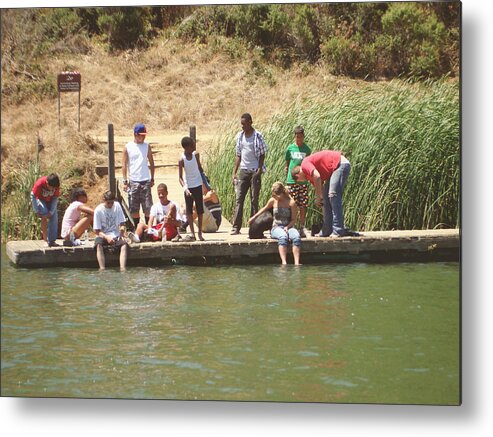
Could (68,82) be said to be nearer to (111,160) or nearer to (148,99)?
(111,160)

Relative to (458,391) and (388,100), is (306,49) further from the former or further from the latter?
(458,391)

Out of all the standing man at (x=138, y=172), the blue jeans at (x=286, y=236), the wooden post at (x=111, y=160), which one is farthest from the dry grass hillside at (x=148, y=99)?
the blue jeans at (x=286, y=236)

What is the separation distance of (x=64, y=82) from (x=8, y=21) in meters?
1.91

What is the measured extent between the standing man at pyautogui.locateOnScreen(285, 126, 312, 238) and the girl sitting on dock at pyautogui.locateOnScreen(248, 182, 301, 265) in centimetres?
23

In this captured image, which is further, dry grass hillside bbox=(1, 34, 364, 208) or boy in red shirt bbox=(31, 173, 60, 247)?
dry grass hillside bbox=(1, 34, 364, 208)

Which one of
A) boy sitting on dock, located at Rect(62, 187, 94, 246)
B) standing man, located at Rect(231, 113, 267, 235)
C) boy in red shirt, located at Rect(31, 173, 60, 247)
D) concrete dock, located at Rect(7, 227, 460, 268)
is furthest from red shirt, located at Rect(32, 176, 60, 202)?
standing man, located at Rect(231, 113, 267, 235)

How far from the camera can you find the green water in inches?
358

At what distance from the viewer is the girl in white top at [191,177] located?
39.2 ft

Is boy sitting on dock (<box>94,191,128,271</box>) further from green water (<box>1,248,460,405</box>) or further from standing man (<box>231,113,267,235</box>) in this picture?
standing man (<box>231,113,267,235</box>)

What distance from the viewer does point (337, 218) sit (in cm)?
1230

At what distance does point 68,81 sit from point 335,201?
236cm

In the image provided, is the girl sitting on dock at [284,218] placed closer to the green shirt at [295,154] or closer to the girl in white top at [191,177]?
the green shirt at [295,154]

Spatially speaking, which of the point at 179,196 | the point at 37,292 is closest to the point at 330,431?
the point at 37,292

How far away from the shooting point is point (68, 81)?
12.2 m
